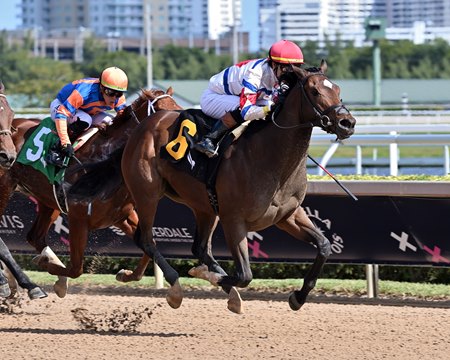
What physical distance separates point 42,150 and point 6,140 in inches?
26.6

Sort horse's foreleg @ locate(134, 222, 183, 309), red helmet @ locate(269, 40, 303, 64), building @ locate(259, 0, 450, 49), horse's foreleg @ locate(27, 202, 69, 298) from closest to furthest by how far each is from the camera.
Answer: red helmet @ locate(269, 40, 303, 64) < horse's foreleg @ locate(134, 222, 183, 309) < horse's foreleg @ locate(27, 202, 69, 298) < building @ locate(259, 0, 450, 49)

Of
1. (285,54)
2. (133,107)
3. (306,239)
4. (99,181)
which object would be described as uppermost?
(285,54)

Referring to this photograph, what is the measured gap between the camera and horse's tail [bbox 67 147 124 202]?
7.46m

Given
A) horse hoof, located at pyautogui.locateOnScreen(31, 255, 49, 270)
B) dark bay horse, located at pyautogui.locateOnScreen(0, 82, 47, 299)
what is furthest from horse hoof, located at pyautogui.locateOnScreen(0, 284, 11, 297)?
horse hoof, located at pyautogui.locateOnScreen(31, 255, 49, 270)

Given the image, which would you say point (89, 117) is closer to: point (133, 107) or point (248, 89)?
point (133, 107)

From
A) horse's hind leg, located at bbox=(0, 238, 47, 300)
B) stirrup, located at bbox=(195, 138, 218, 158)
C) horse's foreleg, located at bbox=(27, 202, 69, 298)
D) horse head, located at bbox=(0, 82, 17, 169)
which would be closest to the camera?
stirrup, located at bbox=(195, 138, 218, 158)

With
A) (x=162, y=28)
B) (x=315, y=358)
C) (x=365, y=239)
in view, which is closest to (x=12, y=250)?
(x=365, y=239)

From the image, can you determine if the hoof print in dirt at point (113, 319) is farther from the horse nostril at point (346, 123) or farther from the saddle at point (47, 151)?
the horse nostril at point (346, 123)

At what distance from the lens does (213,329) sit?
705 cm

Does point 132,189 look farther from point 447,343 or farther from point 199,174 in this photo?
point 447,343

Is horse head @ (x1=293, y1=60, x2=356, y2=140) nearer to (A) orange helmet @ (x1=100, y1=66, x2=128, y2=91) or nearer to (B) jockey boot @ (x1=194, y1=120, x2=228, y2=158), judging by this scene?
(B) jockey boot @ (x1=194, y1=120, x2=228, y2=158)

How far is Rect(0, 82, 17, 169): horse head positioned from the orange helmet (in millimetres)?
655

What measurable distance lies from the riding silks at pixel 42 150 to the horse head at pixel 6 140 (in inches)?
19.3

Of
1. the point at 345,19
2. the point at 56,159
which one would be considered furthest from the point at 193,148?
the point at 345,19
